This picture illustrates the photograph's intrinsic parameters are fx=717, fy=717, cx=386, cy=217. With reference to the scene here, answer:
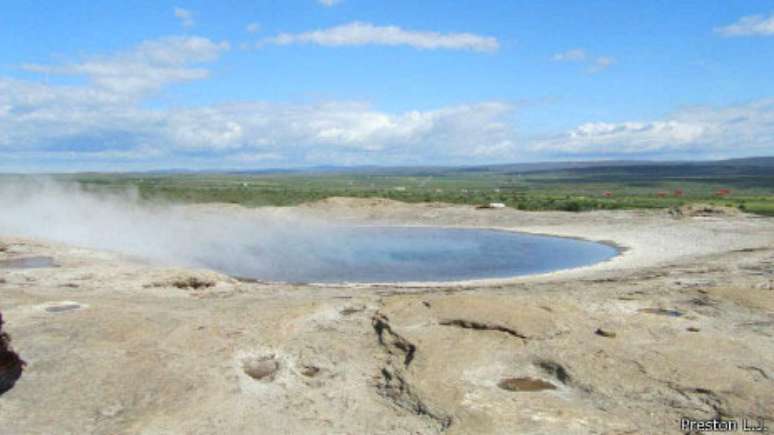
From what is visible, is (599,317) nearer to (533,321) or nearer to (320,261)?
(533,321)

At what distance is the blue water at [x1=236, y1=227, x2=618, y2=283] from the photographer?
19.2 meters

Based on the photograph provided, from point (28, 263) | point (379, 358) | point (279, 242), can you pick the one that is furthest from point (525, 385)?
point (279, 242)

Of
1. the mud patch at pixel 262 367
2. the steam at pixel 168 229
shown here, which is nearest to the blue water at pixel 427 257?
the steam at pixel 168 229

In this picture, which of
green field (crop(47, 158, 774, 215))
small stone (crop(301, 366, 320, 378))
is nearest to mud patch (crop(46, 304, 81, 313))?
small stone (crop(301, 366, 320, 378))

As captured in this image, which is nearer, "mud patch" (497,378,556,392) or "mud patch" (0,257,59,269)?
"mud patch" (497,378,556,392)

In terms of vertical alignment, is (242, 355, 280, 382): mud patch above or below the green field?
above

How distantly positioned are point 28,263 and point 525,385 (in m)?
14.8

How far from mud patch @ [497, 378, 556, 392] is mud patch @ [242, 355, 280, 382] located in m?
2.96

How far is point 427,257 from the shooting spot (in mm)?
23203

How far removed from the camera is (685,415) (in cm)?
797

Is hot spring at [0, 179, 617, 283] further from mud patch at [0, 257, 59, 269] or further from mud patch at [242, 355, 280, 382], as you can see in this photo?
mud patch at [242, 355, 280, 382]

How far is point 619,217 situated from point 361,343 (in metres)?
27.8

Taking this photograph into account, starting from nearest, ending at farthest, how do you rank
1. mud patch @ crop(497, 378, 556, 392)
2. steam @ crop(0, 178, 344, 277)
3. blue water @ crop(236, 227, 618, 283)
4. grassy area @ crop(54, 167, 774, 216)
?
mud patch @ crop(497, 378, 556, 392), blue water @ crop(236, 227, 618, 283), steam @ crop(0, 178, 344, 277), grassy area @ crop(54, 167, 774, 216)

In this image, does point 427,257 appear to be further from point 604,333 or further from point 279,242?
point 604,333
